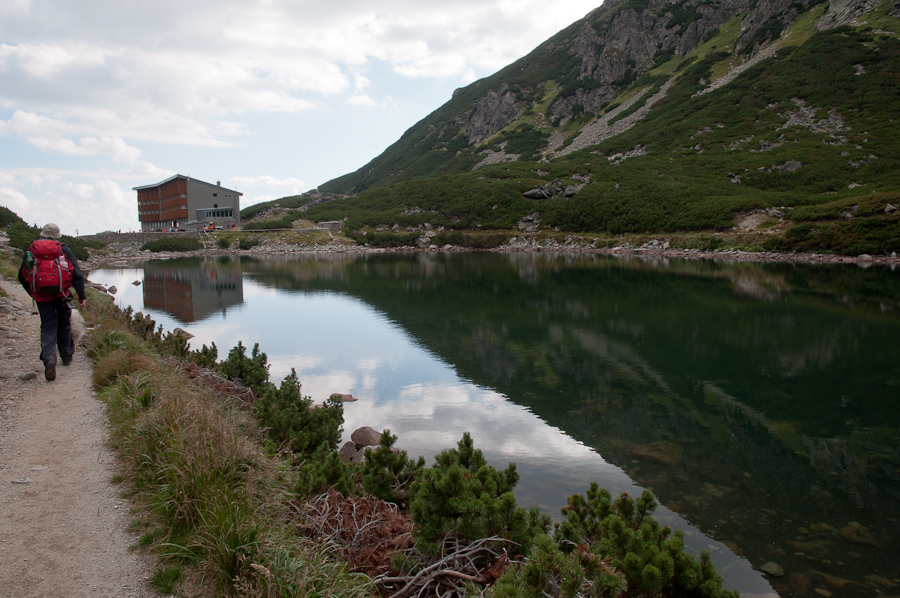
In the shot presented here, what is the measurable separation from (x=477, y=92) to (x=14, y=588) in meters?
193

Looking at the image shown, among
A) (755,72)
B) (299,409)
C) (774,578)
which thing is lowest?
(774,578)

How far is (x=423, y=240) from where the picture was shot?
267ft

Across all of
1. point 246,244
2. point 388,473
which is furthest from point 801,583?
point 246,244

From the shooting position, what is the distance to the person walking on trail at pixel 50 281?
8.58 metres

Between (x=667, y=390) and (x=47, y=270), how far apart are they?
13034 millimetres

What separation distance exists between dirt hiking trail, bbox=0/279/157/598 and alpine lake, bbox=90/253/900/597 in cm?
509

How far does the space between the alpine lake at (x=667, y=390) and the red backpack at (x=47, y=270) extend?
592 cm

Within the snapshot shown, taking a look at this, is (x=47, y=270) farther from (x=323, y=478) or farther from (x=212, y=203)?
(x=212, y=203)

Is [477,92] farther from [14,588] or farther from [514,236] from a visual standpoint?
[14,588]

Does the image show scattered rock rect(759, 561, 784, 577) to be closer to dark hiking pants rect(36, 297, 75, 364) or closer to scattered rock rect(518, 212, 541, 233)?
dark hiking pants rect(36, 297, 75, 364)

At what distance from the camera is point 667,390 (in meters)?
12.8

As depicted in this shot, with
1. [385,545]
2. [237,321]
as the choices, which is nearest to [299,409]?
[385,545]

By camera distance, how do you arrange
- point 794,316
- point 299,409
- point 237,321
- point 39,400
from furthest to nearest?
point 237,321
point 794,316
point 299,409
point 39,400

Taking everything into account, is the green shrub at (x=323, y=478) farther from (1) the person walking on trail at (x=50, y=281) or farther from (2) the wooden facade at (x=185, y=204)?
(2) the wooden facade at (x=185, y=204)
